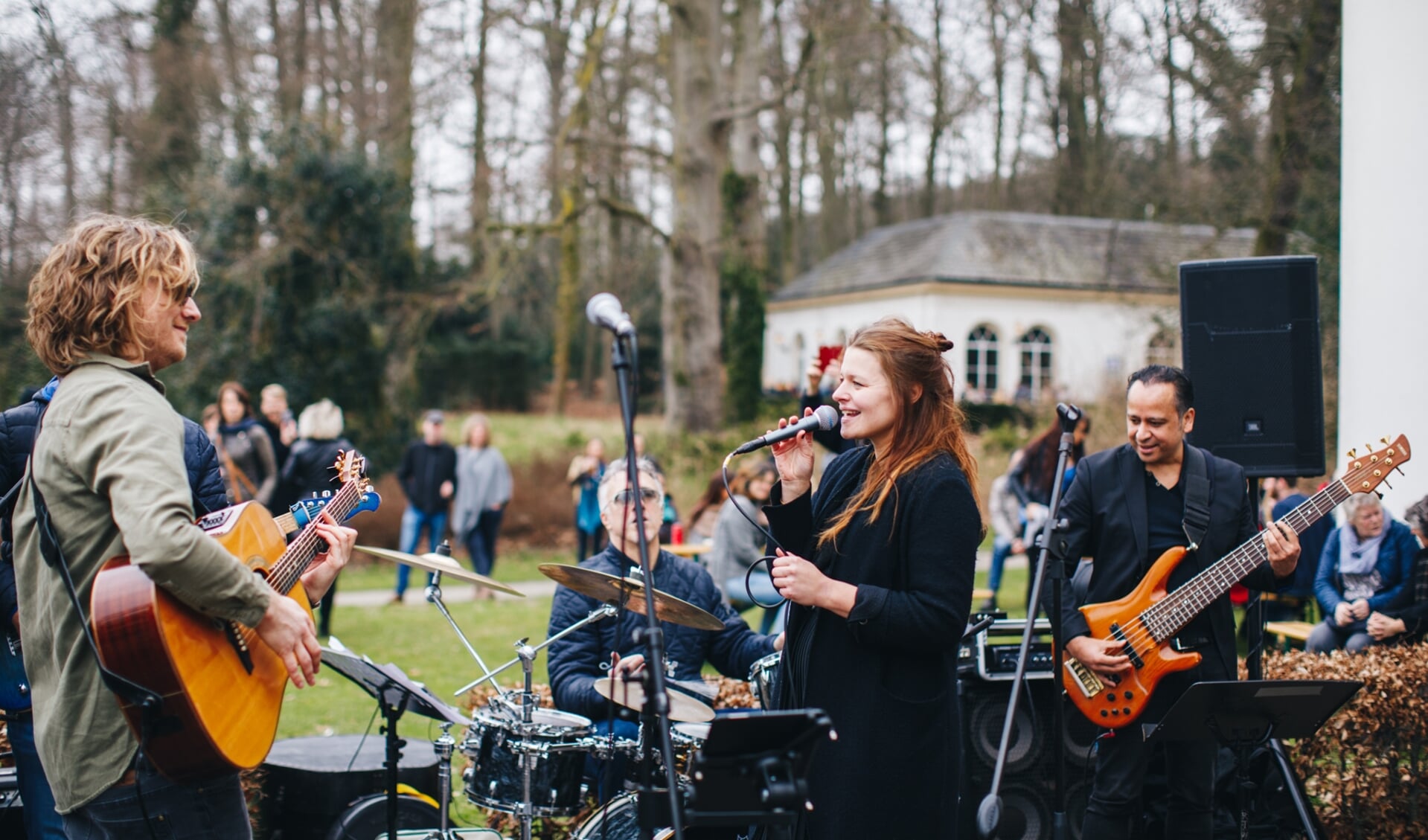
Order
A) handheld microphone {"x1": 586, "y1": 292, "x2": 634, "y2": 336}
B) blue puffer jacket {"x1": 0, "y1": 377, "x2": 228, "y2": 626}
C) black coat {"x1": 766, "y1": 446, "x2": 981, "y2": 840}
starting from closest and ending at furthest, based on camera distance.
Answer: handheld microphone {"x1": 586, "y1": 292, "x2": 634, "y2": 336}
black coat {"x1": 766, "y1": 446, "x2": 981, "y2": 840}
blue puffer jacket {"x1": 0, "y1": 377, "x2": 228, "y2": 626}

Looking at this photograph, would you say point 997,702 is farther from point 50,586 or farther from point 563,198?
point 563,198

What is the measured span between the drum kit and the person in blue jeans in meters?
8.10

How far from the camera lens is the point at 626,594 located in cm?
395

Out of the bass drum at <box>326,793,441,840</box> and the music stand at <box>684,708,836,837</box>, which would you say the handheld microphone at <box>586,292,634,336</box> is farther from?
the bass drum at <box>326,793,441,840</box>

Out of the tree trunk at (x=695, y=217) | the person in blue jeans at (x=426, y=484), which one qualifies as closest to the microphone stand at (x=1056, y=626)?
the person in blue jeans at (x=426, y=484)

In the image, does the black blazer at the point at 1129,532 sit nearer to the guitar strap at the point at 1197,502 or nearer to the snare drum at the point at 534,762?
the guitar strap at the point at 1197,502

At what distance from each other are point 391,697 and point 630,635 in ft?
3.45

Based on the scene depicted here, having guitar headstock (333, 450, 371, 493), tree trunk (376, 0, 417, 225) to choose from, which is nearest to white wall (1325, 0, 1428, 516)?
guitar headstock (333, 450, 371, 493)

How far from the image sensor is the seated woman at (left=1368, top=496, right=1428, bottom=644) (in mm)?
6246

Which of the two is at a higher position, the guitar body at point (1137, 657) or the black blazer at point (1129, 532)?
the black blazer at point (1129, 532)

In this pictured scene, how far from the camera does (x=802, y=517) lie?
3.27m

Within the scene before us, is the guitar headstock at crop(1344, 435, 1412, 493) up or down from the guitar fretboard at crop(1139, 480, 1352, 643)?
up

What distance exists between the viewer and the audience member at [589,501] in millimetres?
13008

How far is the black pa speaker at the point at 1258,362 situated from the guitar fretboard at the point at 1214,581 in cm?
94
